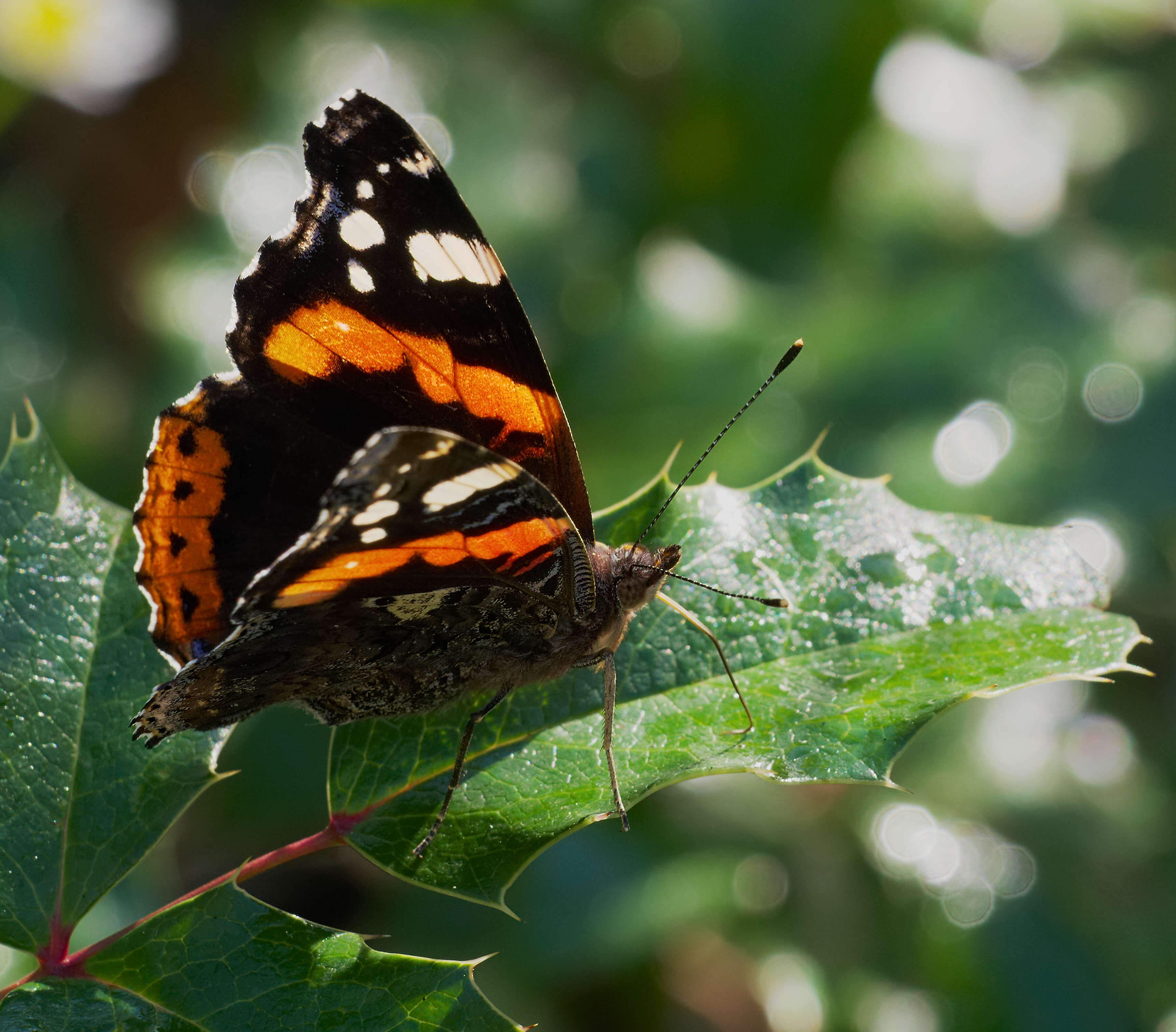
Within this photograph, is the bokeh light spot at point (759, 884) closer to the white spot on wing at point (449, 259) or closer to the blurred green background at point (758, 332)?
the blurred green background at point (758, 332)

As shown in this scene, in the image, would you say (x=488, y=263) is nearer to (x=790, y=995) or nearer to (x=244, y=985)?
(x=244, y=985)

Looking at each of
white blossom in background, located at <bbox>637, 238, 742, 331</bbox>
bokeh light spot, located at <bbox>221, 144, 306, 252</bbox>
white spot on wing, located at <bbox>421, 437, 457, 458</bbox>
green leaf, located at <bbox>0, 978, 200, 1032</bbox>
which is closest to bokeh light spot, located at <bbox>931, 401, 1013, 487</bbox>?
white blossom in background, located at <bbox>637, 238, 742, 331</bbox>

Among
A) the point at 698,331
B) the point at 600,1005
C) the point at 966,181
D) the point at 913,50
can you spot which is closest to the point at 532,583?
the point at 600,1005

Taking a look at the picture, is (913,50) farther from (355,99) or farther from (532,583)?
(532,583)

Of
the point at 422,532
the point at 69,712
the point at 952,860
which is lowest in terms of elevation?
the point at 952,860

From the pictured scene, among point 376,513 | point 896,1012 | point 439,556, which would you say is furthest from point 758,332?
point 376,513
